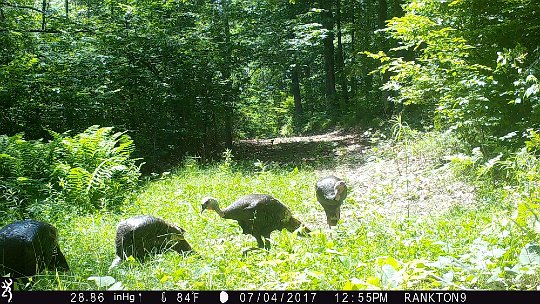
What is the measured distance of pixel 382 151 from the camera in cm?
1082

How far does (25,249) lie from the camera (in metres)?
3.83

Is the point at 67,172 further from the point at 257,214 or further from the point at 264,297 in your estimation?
the point at 264,297

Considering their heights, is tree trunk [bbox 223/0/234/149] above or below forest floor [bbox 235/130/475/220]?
above

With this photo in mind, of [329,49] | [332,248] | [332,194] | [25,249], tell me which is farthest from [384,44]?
[25,249]

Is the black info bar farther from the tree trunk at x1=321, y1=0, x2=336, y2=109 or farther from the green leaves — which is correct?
the tree trunk at x1=321, y1=0, x2=336, y2=109

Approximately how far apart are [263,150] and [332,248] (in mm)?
10893

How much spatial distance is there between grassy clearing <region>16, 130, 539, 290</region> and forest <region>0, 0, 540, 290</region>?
0.02 m

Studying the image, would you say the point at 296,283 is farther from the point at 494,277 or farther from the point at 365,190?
the point at 365,190

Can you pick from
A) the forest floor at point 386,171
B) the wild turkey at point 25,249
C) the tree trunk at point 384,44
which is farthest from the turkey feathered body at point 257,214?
the tree trunk at point 384,44

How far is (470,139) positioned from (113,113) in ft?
29.2

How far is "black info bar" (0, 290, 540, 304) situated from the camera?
2857mm

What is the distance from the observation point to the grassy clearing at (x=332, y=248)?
3258mm

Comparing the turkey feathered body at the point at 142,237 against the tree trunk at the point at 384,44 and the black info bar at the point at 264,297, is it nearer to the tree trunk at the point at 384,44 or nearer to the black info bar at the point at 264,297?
the black info bar at the point at 264,297

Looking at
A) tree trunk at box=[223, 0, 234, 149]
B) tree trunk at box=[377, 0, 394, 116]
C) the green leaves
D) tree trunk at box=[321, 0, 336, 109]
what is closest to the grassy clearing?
the green leaves
